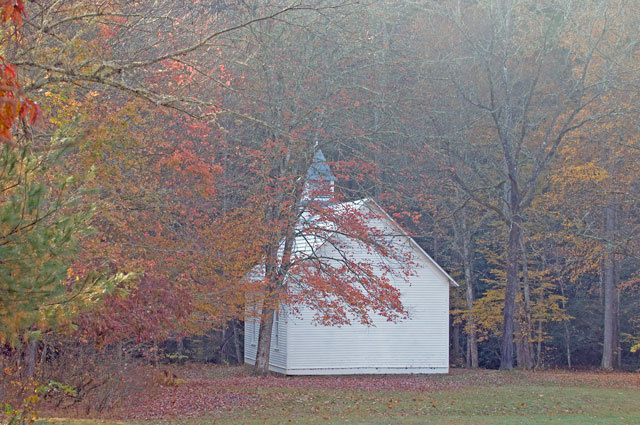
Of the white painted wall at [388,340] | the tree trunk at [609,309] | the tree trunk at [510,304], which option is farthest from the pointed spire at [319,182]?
the tree trunk at [609,309]

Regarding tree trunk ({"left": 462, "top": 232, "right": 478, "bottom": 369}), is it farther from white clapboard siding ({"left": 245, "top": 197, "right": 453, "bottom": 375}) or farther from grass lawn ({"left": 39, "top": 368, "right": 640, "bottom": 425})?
grass lawn ({"left": 39, "top": 368, "right": 640, "bottom": 425})

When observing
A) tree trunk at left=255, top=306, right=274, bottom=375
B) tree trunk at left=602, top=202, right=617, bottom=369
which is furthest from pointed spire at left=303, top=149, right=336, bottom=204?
tree trunk at left=602, top=202, right=617, bottom=369

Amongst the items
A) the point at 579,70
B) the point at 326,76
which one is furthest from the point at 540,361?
the point at 326,76

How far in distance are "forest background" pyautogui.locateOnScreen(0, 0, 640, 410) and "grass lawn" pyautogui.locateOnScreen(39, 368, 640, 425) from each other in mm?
1479

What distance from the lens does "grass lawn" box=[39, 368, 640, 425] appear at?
44.0 feet

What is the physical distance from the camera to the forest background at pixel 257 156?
7.72 m

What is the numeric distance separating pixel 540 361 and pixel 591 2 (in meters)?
19.2

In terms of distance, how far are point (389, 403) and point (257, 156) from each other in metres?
8.02

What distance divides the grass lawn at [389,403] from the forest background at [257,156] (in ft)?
4.85

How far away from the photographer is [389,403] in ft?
51.7

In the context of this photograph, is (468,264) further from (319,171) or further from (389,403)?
(389,403)

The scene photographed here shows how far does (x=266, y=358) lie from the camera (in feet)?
77.7

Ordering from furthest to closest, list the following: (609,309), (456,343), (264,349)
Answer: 1. (456,343)
2. (609,309)
3. (264,349)

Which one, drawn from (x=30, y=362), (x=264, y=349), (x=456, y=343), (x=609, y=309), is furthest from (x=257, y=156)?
(x=456, y=343)
